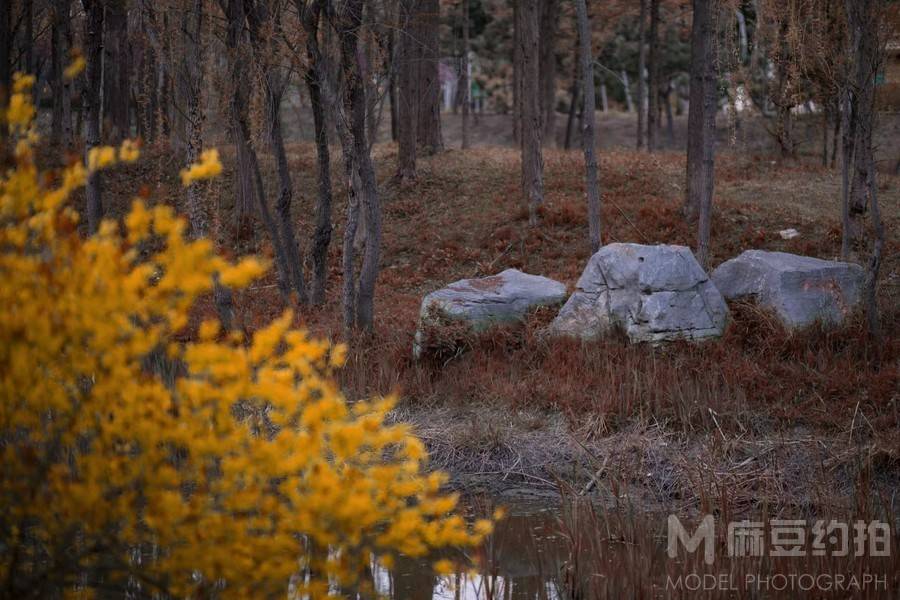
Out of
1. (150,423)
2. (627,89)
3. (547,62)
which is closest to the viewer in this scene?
(150,423)

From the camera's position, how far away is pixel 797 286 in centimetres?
927

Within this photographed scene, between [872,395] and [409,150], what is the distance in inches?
445

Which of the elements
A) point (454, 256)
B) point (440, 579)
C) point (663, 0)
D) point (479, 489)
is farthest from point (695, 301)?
point (663, 0)

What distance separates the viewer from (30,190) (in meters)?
2.97

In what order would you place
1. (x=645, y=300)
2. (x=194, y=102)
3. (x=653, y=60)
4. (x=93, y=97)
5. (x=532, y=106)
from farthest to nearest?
(x=653, y=60)
(x=532, y=106)
(x=93, y=97)
(x=194, y=102)
(x=645, y=300)

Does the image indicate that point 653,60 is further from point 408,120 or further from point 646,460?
A: point 646,460

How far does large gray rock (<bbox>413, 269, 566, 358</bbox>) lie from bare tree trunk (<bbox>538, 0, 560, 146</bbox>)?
42.8ft

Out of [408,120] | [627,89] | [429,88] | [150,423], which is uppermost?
[627,89]

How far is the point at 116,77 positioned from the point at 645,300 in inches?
661

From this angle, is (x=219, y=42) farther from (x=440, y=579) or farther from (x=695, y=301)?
(x=440, y=579)

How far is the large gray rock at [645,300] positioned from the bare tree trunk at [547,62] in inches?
528

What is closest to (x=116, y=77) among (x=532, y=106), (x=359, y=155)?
(x=532, y=106)

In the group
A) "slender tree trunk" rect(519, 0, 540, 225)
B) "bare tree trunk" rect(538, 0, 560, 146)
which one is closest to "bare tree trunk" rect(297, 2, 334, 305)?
A: "slender tree trunk" rect(519, 0, 540, 225)

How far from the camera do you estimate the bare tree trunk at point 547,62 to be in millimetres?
22500
